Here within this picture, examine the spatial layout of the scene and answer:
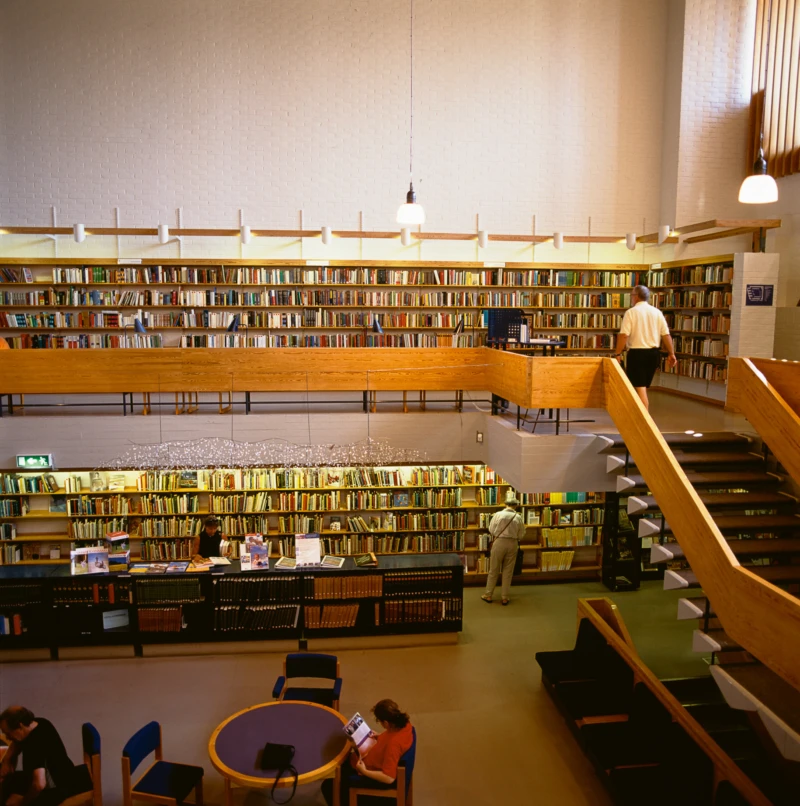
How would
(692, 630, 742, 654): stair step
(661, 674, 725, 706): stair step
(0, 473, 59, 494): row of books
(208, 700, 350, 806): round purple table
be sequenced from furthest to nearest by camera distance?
(0, 473, 59, 494): row of books < (661, 674, 725, 706): stair step < (692, 630, 742, 654): stair step < (208, 700, 350, 806): round purple table

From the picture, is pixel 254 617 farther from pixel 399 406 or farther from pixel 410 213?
pixel 410 213

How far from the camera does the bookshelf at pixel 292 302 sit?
9.78 meters

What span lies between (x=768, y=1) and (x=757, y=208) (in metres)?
2.70

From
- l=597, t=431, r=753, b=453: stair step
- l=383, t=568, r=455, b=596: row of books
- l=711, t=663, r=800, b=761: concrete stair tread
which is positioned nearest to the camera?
l=711, t=663, r=800, b=761: concrete stair tread

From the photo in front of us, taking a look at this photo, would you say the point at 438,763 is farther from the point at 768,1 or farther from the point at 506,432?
the point at 768,1

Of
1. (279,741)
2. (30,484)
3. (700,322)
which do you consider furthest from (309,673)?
(700,322)

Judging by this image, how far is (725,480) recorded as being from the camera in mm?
5867

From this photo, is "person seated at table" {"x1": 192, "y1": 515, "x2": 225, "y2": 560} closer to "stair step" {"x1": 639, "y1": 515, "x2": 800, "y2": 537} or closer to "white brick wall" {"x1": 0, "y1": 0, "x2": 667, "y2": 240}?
"stair step" {"x1": 639, "y1": 515, "x2": 800, "y2": 537}

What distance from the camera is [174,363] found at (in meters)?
7.61

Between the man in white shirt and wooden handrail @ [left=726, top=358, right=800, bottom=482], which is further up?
the man in white shirt

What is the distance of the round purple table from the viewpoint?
4.23 meters

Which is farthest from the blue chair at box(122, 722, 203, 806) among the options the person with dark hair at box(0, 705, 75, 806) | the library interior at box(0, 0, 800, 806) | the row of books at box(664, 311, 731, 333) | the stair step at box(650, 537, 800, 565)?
the row of books at box(664, 311, 731, 333)

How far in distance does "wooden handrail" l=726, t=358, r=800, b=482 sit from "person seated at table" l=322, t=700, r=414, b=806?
11.2 ft

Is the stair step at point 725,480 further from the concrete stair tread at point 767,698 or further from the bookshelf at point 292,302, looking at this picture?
the bookshelf at point 292,302
